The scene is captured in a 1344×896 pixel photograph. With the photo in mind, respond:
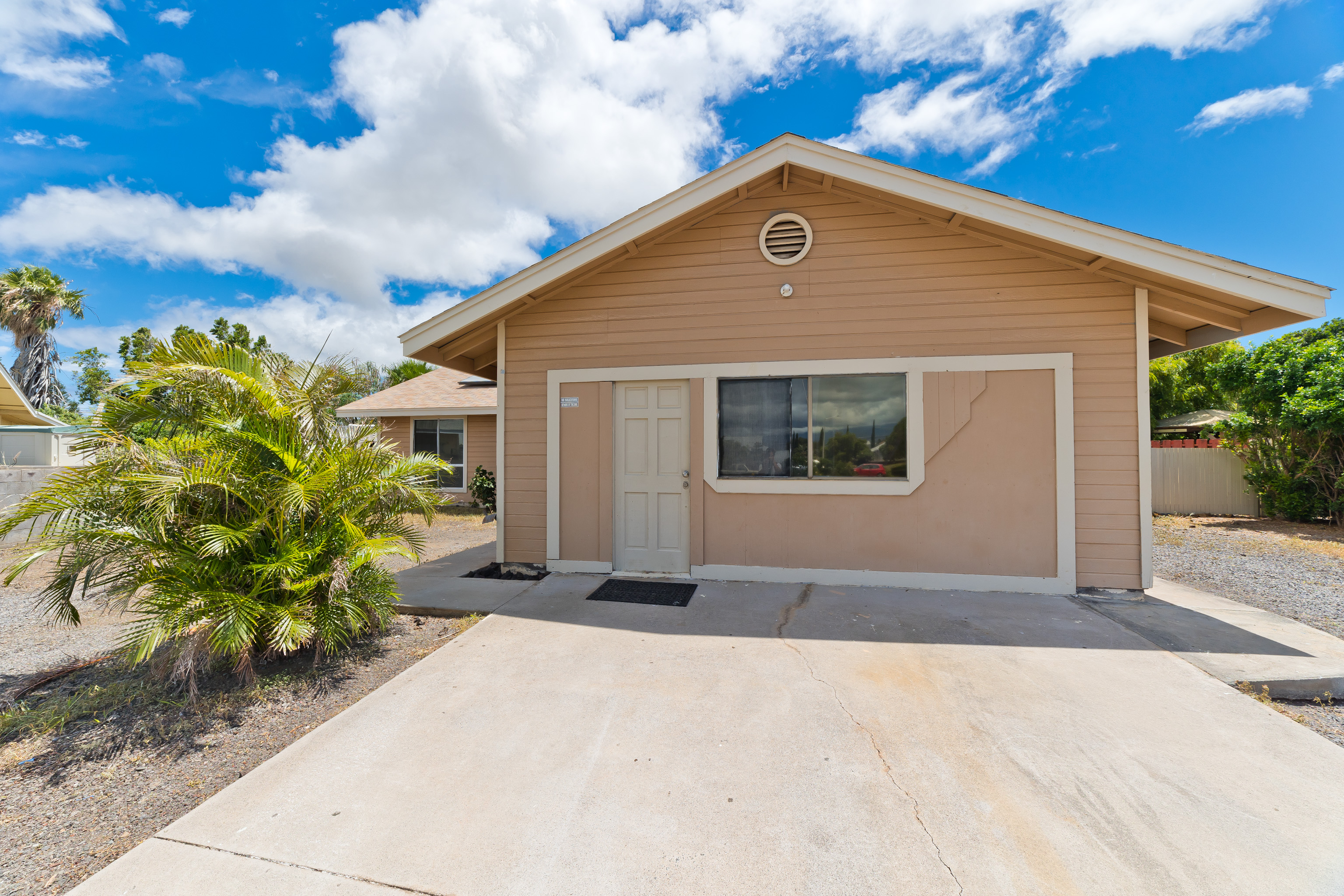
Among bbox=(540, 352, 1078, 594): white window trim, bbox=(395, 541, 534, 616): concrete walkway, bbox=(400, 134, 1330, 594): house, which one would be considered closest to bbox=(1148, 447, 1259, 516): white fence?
bbox=(400, 134, 1330, 594): house

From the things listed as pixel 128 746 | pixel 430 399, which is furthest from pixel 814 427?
pixel 430 399

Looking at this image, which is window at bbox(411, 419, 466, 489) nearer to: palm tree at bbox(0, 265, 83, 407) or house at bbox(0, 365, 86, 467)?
house at bbox(0, 365, 86, 467)

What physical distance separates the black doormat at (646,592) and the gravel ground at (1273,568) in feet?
12.4

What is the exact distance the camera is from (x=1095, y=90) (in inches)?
290

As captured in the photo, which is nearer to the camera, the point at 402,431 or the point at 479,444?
the point at 479,444

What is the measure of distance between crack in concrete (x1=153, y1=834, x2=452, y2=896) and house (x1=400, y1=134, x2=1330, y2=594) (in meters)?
3.81

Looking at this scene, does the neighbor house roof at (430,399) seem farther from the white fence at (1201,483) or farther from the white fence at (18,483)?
the white fence at (1201,483)

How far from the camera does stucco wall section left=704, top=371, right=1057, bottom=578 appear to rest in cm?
475

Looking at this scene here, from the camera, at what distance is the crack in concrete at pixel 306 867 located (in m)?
1.65

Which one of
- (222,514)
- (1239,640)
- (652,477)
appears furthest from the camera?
(652,477)

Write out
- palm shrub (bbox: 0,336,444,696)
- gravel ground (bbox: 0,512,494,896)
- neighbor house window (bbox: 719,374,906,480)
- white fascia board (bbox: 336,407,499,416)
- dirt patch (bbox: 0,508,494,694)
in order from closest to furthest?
gravel ground (bbox: 0,512,494,896), palm shrub (bbox: 0,336,444,696), dirt patch (bbox: 0,508,494,694), neighbor house window (bbox: 719,374,906,480), white fascia board (bbox: 336,407,499,416)

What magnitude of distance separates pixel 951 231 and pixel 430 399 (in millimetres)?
11506

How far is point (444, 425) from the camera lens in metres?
12.5

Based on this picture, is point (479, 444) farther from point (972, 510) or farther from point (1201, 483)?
point (1201, 483)
